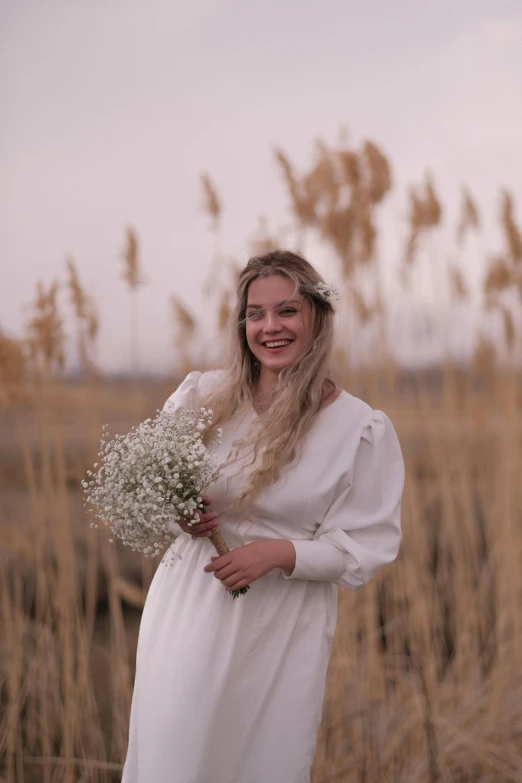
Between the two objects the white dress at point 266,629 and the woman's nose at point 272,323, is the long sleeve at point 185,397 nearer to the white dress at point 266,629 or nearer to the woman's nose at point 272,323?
the white dress at point 266,629

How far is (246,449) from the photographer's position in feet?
5.07

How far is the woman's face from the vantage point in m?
1.56

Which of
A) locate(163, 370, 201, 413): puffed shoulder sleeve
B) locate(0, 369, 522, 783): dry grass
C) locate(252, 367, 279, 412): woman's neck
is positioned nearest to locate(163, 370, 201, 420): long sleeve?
locate(163, 370, 201, 413): puffed shoulder sleeve

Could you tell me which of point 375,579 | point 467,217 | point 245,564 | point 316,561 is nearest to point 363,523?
point 316,561

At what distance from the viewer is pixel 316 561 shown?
1.42m

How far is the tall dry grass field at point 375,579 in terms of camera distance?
2.34 m

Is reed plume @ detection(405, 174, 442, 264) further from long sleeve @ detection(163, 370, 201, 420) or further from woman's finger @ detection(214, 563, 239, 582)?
woman's finger @ detection(214, 563, 239, 582)

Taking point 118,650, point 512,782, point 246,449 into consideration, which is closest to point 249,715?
point 246,449

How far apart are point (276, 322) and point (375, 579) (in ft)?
5.04

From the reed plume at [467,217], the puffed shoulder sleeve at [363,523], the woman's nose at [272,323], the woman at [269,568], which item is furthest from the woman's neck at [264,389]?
the reed plume at [467,217]

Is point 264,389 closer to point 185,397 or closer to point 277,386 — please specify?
point 277,386

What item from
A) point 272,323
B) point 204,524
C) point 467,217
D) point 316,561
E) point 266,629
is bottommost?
point 266,629

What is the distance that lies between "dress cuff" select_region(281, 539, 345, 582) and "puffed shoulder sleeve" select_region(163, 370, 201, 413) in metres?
0.41

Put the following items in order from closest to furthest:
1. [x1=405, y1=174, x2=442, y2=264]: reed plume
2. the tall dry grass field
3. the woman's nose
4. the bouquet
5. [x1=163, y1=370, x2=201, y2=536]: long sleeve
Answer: the bouquet
the woman's nose
[x1=163, y1=370, x2=201, y2=536]: long sleeve
the tall dry grass field
[x1=405, y1=174, x2=442, y2=264]: reed plume
